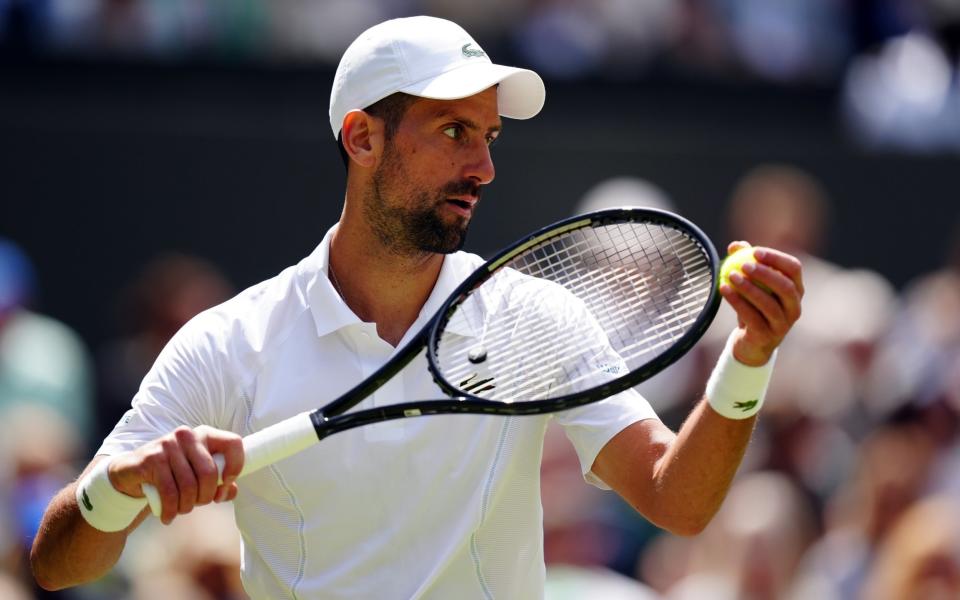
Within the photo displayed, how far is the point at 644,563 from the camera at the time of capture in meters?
6.67

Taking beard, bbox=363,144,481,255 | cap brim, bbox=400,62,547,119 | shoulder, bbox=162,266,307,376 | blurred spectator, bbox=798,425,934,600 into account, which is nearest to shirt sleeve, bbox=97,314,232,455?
shoulder, bbox=162,266,307,376

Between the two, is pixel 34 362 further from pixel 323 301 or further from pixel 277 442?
pixel 277 442

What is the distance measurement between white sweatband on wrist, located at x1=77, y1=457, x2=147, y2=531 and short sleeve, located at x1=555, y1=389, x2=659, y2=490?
0.88 metres

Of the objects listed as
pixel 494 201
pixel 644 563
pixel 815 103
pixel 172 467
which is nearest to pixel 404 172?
pixel 172 467

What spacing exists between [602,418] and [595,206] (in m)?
4.43

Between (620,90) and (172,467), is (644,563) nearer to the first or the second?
(620,90)

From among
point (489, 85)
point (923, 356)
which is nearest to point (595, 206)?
point (923, 356)

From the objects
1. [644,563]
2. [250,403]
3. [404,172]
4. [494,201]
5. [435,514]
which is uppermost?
[404,172]

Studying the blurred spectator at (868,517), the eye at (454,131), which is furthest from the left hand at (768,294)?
the blurred spectator at (868,517)

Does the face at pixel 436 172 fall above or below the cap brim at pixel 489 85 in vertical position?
below

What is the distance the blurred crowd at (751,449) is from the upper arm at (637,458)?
2122 mm

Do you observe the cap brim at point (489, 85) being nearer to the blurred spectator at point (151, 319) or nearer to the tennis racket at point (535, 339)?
the tennis racket at point (535, 339)

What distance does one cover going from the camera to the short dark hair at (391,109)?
3533mm

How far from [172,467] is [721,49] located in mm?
6765
